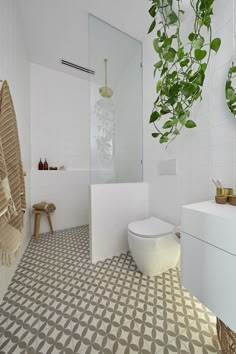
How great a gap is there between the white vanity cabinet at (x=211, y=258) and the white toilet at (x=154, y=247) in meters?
0.39

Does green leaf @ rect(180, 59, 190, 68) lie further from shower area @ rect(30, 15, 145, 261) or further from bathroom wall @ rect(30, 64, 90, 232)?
bathroom wall @ rect(30, 64, 90, 232)

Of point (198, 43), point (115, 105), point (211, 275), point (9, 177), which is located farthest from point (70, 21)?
point (211, 275)

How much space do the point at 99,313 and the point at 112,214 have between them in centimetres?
84

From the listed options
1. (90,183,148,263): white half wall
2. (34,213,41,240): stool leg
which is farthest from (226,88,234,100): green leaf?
(34,213,41,240): stool leg

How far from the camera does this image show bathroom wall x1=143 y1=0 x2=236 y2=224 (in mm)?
1078

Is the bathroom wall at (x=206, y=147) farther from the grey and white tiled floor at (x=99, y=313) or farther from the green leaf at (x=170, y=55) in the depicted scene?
the grey and white tiled floor at (x=99, y=313)

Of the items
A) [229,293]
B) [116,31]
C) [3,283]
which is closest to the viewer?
[229,293]

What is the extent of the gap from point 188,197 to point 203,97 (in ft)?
2.70

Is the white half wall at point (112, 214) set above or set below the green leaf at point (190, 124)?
below

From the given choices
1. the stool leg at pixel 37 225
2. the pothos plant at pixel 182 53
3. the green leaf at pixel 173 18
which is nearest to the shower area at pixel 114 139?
the pothos plant at pixel 182 53

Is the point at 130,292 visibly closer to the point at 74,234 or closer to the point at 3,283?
the point at 3,283

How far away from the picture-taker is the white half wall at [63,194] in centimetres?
242

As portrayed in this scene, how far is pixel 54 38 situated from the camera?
2.04 meters

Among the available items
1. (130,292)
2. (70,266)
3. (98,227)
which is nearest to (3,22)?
(98,227)
